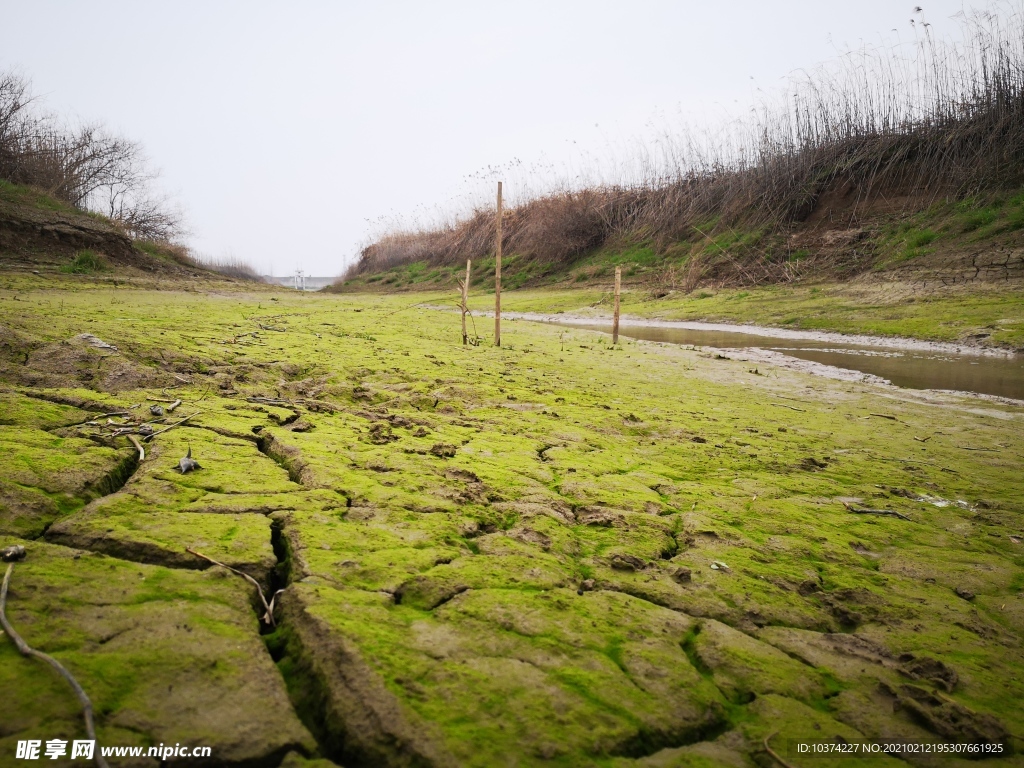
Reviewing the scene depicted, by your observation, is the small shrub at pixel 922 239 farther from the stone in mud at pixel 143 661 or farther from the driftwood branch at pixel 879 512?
the stone in mud at pixel 143 661

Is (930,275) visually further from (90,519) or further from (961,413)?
(90,519)

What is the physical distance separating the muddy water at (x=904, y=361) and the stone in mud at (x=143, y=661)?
825 centimetres

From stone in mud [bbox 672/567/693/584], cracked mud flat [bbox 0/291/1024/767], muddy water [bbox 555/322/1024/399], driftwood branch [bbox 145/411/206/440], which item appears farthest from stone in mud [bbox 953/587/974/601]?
muddy water [bbox 555/322/1024/399]

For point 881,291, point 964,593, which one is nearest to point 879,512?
point 964,593

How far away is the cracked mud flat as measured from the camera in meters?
1.43

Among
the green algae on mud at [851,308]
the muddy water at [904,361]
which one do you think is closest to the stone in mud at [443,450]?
the muddy water at [904,361]

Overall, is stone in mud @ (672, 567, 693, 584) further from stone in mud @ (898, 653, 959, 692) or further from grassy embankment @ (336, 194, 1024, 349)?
grassy embankment @ (336, 194, 1024, 349)

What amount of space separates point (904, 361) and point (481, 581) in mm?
9555

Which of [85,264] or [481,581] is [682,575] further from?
[85,264]

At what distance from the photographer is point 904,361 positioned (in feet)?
31.2

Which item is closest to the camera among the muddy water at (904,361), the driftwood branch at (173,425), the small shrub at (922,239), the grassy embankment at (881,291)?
the driftwood branch at (173,425)

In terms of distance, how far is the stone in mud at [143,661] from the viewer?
1.26 m

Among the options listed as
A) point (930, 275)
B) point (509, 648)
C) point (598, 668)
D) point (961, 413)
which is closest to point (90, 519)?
point (509, 648)

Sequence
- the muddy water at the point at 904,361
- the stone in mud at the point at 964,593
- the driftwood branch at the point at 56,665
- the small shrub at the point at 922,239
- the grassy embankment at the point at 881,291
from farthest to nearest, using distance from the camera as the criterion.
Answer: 1. the small shrub at the point at 922,239
2. the grassy embankment at the point at 881,291
3. the muddy water at the point at 904,361
4. the stone in mud at the point at 964,593
5. the driftwood branch at the point at 56,665
